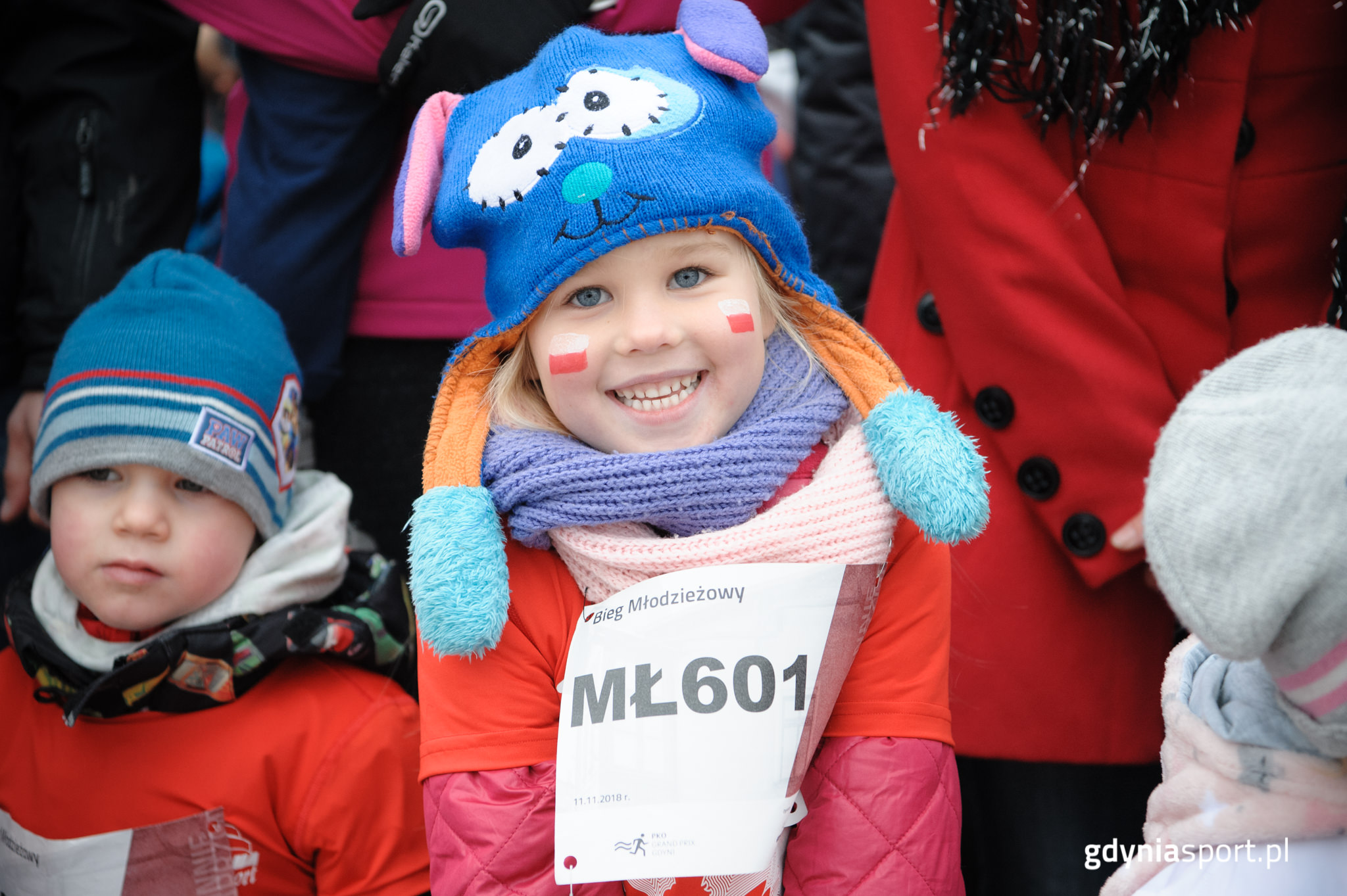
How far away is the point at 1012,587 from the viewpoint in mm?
1662

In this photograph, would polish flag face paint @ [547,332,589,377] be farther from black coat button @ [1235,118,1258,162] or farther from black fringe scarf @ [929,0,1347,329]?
black coat button @ [1235,118,1258,162]

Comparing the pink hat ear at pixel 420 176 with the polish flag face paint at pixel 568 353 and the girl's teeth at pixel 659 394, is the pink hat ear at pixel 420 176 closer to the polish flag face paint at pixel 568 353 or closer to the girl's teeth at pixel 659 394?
the polish flag face paint at pixel 568 353

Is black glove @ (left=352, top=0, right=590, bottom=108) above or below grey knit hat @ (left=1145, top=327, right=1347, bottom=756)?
above

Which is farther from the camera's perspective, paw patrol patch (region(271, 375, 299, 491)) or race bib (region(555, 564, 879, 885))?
paw patrol patch (region(271, 375, 299, 491))

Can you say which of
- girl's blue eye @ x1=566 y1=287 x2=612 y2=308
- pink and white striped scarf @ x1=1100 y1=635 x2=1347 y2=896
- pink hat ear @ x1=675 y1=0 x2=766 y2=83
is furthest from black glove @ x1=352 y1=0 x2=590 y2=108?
pink and white striped scarf @ x1=1100 y1=635 x2=1347 y2=896

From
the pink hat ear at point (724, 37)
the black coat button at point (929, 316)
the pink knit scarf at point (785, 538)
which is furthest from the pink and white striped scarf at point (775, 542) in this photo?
the pink hat ear at point (724, 37)

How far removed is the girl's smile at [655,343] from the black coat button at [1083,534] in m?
0.50

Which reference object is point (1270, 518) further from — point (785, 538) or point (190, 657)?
point (190, 657)

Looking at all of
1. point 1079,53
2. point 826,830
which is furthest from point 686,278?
point 826,830

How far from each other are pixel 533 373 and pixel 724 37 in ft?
1.72

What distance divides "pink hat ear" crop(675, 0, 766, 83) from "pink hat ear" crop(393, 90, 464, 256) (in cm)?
34

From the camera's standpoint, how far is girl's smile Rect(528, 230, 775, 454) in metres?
1.39

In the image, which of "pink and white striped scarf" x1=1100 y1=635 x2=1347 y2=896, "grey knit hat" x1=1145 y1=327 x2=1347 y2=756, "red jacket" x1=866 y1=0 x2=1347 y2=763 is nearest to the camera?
"grey knit hat" x1=1145 y1=327 x2=1347 y2=756

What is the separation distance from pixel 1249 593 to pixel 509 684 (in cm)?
85
